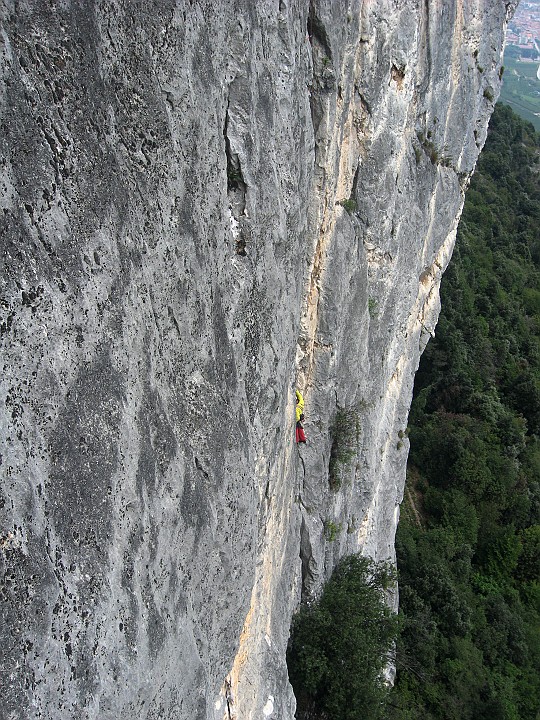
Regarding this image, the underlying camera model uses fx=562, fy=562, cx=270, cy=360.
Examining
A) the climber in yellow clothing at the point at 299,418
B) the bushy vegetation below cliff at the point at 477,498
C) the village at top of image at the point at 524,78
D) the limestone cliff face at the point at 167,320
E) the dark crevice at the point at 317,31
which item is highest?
the dark crevice at the point at 317,31

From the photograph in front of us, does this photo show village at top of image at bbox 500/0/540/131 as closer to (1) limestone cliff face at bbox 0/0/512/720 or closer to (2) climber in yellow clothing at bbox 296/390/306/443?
(2) climber in yellow clothing at bbox 296/390/306/443

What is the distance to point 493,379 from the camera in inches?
1197

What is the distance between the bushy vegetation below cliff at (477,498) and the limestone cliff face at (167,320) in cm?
1089

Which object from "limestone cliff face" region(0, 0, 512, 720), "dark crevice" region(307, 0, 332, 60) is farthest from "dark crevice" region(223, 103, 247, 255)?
"dark crevice" region(307, 0, 332, 60)

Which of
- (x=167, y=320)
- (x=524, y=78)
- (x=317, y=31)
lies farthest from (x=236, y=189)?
(x=524, y=78)

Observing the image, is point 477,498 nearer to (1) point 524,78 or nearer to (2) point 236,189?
(2) point 236,189

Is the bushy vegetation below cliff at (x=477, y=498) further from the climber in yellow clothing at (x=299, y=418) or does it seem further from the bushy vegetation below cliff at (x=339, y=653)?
the climber in yellow clothing at (x=299, y=418)

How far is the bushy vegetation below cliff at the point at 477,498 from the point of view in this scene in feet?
59.3

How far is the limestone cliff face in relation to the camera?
3.87m

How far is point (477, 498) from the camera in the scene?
24.7 metres

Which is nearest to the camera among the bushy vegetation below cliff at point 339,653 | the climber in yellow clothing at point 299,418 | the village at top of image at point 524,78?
the climber in yellow clothing at point 299,418

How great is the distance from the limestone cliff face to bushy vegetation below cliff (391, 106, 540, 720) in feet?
35.7

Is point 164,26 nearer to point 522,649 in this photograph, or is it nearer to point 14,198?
point 14,198

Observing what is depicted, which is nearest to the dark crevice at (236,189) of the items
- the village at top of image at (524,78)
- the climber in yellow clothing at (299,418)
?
the climber in yellow clothing at (299,418)
